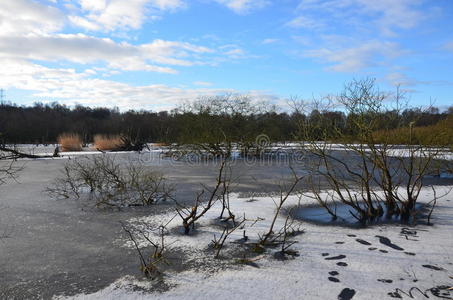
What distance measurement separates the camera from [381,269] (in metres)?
4.15

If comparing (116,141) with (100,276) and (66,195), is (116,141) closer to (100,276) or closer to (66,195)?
(66,195)

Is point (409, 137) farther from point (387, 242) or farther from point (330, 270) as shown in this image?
point (330, 270)

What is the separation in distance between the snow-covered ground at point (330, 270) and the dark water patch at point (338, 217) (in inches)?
14.0

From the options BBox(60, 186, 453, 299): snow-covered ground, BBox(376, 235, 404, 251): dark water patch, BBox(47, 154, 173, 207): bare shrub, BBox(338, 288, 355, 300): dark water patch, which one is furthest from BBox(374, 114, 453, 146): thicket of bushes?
BBox(47, 154, 173, 207): bare shrub

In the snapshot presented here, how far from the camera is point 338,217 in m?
6.68

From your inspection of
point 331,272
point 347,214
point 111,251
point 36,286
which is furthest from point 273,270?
point 347,214

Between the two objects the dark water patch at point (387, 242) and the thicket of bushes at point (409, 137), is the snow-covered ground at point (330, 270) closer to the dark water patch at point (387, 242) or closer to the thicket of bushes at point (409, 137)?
the dark water patch at point (387, 242)

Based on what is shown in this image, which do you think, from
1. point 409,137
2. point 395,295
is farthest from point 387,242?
point 409,137

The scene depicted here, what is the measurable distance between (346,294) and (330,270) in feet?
1.96

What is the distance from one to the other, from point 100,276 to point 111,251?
0.84 m

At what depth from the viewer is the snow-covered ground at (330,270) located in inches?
144

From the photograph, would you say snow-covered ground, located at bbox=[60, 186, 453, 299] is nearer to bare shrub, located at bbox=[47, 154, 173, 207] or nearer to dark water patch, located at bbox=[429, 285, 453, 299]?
dark water patch, located at bbox=[429, 285, 453, 299]

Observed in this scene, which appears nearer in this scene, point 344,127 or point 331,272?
point 331,272

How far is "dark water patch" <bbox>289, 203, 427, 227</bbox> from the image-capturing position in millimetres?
6262
